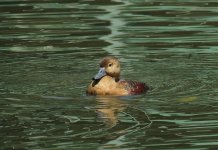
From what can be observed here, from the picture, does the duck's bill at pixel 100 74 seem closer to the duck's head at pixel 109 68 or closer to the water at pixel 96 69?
the duck's head at pixel 109 68

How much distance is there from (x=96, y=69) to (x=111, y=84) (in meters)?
1.54

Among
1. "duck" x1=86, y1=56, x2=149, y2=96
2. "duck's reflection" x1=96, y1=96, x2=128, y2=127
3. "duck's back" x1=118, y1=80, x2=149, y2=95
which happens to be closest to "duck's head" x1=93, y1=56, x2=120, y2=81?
"duck" x1=86, y1=56, x2=149, y2=96

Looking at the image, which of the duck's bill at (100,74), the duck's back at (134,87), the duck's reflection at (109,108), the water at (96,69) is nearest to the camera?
the water at (96,69)

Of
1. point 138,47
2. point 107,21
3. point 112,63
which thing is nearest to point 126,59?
point 138,47

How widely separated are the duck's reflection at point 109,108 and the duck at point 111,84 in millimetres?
140

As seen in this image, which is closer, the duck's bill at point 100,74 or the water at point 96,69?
the water at point 96,69

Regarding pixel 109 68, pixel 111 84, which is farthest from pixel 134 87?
pixel 109 68

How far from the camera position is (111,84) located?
13.1 m

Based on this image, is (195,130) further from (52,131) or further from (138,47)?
(138,47)

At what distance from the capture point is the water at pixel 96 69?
34.1 ft

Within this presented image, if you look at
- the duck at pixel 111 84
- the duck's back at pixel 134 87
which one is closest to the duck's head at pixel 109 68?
the duck at pixel 111 84

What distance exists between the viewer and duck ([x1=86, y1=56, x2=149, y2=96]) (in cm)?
1292

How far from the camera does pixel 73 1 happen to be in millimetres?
21016

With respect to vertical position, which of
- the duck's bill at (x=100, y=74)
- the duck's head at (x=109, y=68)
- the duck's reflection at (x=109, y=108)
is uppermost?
the duck's head at (x=109, y=68)
